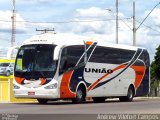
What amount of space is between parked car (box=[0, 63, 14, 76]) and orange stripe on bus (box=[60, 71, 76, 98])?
2986cm

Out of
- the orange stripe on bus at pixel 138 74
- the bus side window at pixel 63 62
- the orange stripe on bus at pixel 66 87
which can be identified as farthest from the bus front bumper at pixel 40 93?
the orange stripe on bus at pixel 138 74

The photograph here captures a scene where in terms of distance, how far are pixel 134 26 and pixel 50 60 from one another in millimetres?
21349

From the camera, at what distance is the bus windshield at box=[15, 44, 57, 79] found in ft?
91.0

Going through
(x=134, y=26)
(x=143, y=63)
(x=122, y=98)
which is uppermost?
(x=134, y=26)

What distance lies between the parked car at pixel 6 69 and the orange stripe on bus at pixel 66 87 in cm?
2986

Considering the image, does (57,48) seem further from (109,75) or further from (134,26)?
(134,26)

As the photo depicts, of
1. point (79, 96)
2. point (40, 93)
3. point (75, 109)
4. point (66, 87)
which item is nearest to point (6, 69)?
point (79, 96)

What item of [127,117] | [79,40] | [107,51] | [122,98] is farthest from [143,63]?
[127,117]

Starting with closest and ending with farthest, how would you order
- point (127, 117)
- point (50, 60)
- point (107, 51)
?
point (127, 117)
point (50, 60)
point (107, 51)

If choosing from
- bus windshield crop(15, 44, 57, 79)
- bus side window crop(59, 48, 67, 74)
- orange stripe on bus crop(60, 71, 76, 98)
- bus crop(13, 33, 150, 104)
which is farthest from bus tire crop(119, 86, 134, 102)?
bus windshield crop(15, 44, 57, 79)

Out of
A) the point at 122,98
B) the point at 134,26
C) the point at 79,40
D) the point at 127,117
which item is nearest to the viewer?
the point at 127,117

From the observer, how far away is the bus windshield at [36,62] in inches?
1092

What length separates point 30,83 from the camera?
91.5ft

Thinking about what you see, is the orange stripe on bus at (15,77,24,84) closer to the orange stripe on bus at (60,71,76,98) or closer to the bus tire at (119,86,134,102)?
the orange stripe on bus at (60,71,76,98)
